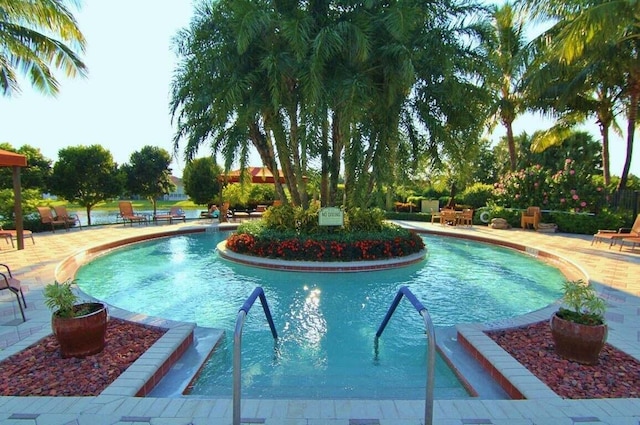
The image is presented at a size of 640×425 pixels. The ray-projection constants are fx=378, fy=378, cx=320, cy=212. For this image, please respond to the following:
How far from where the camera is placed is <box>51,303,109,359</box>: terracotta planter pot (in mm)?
3996

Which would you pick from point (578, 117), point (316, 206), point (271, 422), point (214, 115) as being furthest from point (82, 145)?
point (578, 117)

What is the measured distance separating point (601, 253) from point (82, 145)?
20.4m

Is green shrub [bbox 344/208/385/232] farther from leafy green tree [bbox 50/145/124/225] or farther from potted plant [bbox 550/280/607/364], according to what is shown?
leafy green tree [bbox 50/145/124/225]

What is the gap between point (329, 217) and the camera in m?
Result: 10.4

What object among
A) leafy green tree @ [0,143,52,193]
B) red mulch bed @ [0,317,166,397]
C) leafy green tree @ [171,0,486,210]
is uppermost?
leafy green tree @ [171,0,486,210]

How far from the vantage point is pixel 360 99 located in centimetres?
912

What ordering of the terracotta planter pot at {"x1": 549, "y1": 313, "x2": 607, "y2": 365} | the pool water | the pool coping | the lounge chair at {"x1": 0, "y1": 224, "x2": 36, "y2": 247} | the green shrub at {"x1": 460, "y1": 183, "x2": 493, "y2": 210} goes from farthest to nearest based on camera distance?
the green shrub at {"x1": 460, "y1": 183, "x2": 493, "y2": 210}
the lounge chair at {"x1": 0, "y1": 224, "x2": 36, "y2": 247}
the pool water
the terracotta planter pot at {"x1": 549, "y1": 313, "x2": 607, "y2": 365}
the pool coping

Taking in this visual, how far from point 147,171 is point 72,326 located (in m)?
19.4

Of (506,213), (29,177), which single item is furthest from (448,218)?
(29,177)

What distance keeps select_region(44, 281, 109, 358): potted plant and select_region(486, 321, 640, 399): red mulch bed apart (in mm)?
4671

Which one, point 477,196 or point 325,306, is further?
point 477,196

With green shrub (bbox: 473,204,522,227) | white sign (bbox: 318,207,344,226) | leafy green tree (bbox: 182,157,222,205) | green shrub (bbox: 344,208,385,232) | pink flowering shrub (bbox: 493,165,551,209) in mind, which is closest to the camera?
white sign (bbox: 318,207,344,226)

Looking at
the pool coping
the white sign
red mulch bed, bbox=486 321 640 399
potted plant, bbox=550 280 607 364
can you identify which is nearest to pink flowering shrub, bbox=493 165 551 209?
the white sign

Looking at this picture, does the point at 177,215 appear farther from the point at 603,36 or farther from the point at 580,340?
the point at 580,340
